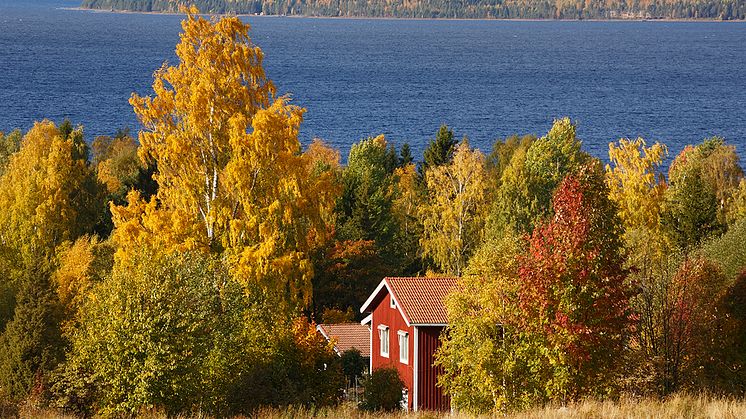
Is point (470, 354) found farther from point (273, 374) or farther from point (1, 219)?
point (1, 219)

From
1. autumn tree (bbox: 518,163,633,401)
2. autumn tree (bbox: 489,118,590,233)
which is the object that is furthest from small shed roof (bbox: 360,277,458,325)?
autumn tree (bbox: 489,118,590,233)

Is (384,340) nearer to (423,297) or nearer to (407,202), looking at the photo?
(423,297)

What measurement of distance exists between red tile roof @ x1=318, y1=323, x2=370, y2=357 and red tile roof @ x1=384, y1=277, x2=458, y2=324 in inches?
245

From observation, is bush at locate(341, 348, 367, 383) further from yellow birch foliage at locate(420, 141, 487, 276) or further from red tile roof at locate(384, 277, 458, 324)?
yellow birch foliage at locate(420, 141, 487, 276)

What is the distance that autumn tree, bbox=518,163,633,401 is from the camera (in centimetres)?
2762

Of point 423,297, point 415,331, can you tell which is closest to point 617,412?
point 415,331

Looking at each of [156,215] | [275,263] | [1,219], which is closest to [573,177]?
[275,263]

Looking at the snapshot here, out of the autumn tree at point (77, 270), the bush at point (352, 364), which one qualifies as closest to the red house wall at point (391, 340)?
the bush at point (352, 364)

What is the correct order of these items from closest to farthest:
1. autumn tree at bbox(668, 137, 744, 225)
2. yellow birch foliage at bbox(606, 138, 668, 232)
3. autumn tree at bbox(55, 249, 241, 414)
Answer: autumn tree at bbox(55, 249, 241, 414) < yellow birch foliage at bbox(606, 138, 668, 232) < autumn tree at bbox(668, 137, 744, 225)

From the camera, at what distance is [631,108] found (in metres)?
178

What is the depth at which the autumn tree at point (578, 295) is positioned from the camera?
2762 cm

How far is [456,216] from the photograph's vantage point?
60375 mm

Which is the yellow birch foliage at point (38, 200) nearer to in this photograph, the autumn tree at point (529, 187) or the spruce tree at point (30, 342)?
the spruce tree at point (30, 342)

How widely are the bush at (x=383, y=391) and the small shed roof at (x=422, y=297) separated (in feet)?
19.5
